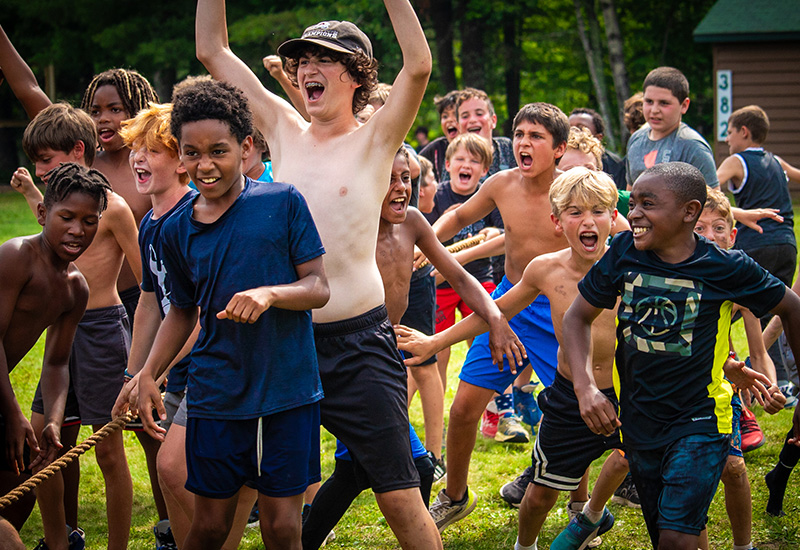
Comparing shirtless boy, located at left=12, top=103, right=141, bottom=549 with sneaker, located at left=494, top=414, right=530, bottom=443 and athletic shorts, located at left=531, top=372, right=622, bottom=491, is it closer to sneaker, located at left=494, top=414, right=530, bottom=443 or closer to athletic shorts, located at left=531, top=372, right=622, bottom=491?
athletic shorts, located at left=531, top=372, right=622, bottom=491

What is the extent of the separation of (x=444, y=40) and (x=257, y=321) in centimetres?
2348

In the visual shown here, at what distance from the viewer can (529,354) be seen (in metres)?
4.69

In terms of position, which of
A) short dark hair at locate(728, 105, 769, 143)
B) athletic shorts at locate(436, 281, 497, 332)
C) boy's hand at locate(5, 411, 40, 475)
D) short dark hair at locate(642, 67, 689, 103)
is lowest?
athletic shorts at locate(436, 281, 497, 332)

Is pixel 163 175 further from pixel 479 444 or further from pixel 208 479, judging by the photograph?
pixel 479 444

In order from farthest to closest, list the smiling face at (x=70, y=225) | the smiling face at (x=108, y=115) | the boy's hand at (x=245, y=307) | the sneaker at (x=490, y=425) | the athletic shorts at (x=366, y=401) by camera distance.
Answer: the sneaker at (x=490, y=425) → the smiling face at (x=108, y=115) → the smiling face at (x=70, y=225) → the athletic shorts at (x=366, y=401) → the boy's hand at (x=245, y=307)

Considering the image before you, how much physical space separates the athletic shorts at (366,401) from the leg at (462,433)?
3.73 ft

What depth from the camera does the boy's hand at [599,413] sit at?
10.8 feet

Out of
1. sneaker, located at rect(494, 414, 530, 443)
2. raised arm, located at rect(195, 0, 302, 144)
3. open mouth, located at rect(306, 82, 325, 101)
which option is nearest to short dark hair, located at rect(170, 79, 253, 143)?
open mouth, located at rect(306, 82, 325, 101)

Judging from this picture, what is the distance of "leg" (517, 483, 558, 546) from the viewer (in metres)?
3.90

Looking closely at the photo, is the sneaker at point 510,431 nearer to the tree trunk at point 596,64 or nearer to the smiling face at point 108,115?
the smiling face at point 108,115

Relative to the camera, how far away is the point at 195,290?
10.5 ft

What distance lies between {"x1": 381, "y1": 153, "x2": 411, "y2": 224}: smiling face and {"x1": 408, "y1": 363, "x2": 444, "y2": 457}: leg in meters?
1.76

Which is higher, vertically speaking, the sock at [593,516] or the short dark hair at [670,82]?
the short dark hair at [670,82]

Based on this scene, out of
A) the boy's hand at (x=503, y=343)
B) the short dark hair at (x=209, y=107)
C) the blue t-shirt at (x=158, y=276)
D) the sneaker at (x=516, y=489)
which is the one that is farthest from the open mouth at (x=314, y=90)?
the sneaker at (x=516, y=489)
